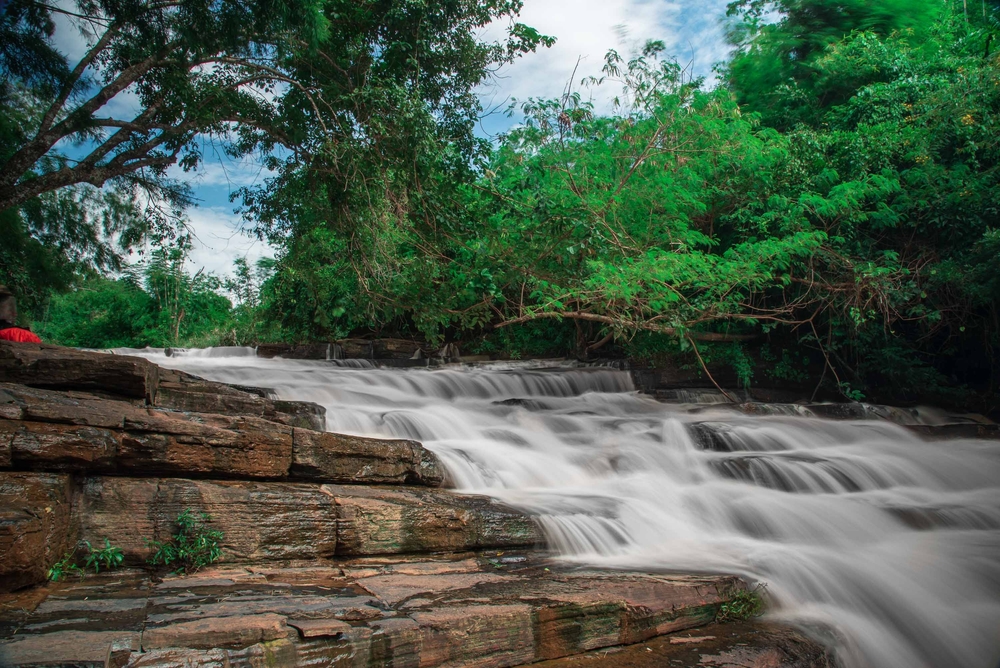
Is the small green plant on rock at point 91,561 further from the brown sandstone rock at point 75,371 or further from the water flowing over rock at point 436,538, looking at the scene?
the brown sandstone rock at point 75,371

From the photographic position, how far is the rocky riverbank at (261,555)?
2771mm

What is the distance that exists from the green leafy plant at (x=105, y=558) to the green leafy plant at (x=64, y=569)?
0.21 feet

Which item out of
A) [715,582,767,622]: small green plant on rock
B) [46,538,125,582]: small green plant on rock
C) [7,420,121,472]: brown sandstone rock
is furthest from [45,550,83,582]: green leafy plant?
[715,582,767,622]: small green plant on rock

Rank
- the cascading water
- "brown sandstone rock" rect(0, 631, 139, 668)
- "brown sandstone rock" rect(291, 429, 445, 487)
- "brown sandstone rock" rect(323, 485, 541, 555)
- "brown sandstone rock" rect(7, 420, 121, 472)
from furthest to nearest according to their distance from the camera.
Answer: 1. "brown sandstone rock" rect(291, 429, 445, 487)
2. the cascading water
3. "brown sandstone rock" rect(323, 485, 541, 555)
4. "brown sandstone rock" rect(7, 420, 121, 472)
5. "brown sandstone rock" rect(0, 631, 139, 668)

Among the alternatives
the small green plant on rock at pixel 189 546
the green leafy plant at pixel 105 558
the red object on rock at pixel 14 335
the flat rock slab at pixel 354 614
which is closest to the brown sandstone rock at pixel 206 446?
the small green plant on rock at pixel 189 546

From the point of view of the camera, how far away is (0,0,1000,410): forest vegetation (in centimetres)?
625

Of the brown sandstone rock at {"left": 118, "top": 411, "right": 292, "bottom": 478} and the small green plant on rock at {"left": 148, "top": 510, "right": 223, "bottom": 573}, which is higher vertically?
the brown sandstone rock at {"left": 118, "top": 411, "right": 292, "bottom": 478}

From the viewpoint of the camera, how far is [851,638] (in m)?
3.93

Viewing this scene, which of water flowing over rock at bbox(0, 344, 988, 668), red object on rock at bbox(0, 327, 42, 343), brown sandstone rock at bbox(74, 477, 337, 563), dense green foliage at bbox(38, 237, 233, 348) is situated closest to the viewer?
water flowing over rock at bbox(0, 344, 988, 668)

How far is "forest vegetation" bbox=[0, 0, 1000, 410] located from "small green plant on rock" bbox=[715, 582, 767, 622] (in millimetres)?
3838

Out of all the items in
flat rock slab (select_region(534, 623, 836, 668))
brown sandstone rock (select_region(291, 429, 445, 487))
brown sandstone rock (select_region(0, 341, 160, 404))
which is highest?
brown sandstone rock (select_region(0, 341, 160, 404))

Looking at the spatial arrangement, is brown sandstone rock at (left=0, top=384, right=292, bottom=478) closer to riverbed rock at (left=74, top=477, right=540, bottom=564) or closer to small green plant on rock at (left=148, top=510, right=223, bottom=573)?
riverbed rock at (left=74, top=477, right=540, bottom=564)

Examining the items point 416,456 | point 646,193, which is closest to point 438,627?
point 416,456

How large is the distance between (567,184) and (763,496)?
5.63m
